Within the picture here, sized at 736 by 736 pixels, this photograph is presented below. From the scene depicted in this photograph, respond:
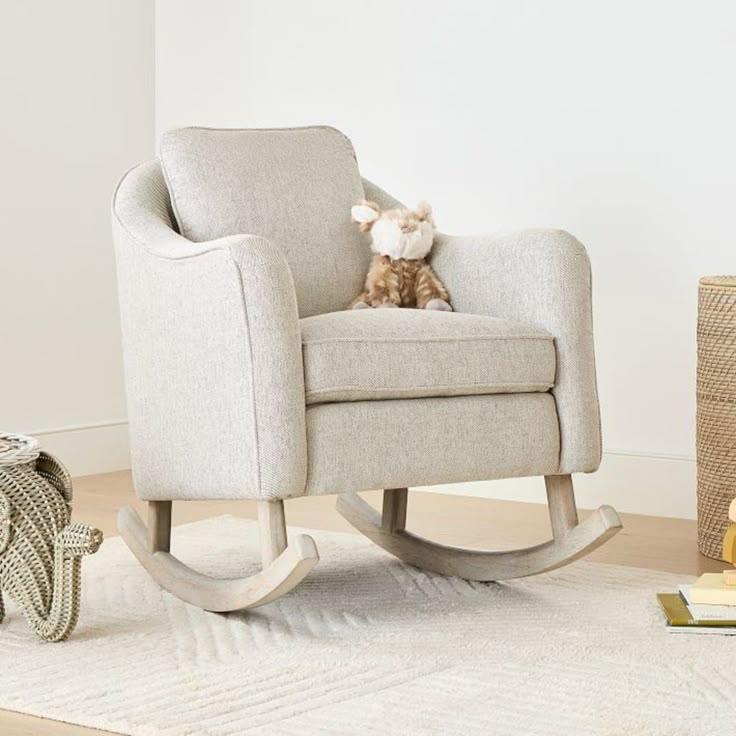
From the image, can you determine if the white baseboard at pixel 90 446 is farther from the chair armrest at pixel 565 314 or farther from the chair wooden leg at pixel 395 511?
the chair armrest at pixel 565 314

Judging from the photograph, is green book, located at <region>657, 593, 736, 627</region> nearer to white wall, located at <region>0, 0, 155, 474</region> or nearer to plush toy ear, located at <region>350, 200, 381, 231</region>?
plush toy ear, located at <region>350, 200, 381, 231</region>

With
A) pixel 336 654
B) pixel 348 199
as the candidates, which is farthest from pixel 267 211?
pixel 336 654

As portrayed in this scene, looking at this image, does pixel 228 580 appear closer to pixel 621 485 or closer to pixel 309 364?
pixel 309 364

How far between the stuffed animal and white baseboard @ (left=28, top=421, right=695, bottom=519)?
93 centimetres

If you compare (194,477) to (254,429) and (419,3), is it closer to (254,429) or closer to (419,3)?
(254,429)

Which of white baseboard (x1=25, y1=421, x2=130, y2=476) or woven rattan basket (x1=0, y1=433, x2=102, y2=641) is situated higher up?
woven rattan basket (x1=0, y1=433, x2=102, y2=641)

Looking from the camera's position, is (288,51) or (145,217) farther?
(288,51)

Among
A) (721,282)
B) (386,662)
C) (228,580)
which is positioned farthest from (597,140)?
(386,662)

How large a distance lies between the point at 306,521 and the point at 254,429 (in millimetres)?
1084

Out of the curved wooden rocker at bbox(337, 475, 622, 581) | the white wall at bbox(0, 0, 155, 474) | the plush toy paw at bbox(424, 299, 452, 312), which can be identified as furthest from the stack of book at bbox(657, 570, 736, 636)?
the white wall at bbox(0, 0, 155, 474)

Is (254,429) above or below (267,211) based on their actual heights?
below

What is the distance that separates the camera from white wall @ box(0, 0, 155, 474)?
3385mm

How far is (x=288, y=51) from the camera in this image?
364cm

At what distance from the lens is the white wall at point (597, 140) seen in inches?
117
